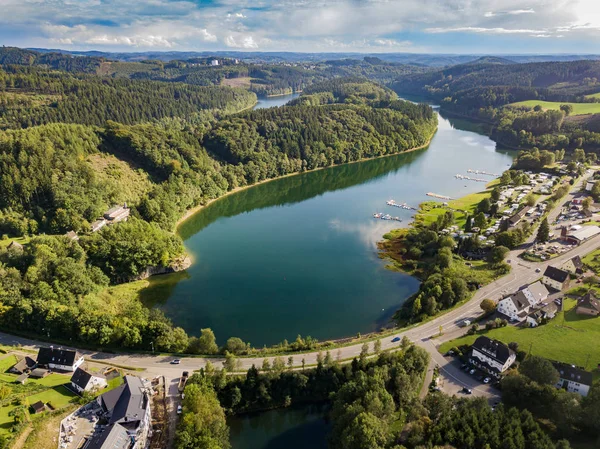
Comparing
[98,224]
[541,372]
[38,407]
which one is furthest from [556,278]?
[98,224]

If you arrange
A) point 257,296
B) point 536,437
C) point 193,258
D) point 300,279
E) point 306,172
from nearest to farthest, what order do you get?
point 536,437 → point 257,296 → point 300,279 → point 193,258 → point 306,172

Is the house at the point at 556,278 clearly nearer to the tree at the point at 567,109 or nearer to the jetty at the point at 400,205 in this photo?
the jetty at the point at 400,205

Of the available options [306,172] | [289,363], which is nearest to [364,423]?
[289,363]

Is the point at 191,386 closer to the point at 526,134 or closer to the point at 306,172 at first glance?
the point at 306,172

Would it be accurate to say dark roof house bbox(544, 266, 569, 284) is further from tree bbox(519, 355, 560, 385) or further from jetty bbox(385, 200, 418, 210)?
jetty bbox(385, 200, 418, 210)

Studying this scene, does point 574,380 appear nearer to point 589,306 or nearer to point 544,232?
point 589,306

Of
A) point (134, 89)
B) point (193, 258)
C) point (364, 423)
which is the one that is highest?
point (134, 89)
